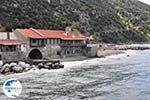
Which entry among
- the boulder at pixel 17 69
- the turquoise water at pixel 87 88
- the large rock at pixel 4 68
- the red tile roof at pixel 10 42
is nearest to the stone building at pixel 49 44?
the red tile roof at pixel 10 42

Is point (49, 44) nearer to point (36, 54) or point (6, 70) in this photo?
point (36, 54)

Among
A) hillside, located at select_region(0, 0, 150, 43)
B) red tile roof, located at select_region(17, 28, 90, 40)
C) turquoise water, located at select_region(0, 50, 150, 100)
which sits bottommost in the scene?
turquoise water, located at select_region(0, 50, 150, 100)

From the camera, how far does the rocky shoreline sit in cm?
6531

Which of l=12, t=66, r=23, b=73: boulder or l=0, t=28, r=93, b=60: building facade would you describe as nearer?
l=12, t=66, r=23, b=73: boulder

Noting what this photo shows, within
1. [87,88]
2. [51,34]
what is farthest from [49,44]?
[87,88]

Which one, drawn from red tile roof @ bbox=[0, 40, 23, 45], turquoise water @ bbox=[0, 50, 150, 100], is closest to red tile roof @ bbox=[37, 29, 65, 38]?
red tile roof @ bbox=[0, 40, 23, 45]

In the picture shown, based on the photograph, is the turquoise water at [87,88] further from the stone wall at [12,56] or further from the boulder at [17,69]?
the stone wall at [12,56]

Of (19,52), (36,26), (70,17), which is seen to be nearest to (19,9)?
(36,26)

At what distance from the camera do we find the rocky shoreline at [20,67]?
6531 centimetres

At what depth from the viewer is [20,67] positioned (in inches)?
2667

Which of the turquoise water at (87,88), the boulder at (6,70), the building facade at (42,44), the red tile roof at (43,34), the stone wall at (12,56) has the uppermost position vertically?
the red tile roof at (43,34)

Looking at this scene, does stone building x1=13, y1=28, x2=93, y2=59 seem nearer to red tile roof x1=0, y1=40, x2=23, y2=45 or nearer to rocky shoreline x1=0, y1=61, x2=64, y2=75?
red tile roof x1=0, y1=40, x2=23, y2=45

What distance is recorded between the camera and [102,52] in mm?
119375

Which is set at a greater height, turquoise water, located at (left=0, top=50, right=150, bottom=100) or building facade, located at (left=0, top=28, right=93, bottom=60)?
building facade, located at (left=0, top=28, right=93, bottom=60)
